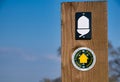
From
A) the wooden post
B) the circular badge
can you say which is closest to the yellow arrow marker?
the circular badge

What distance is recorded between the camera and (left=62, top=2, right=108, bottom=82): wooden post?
6441 mm

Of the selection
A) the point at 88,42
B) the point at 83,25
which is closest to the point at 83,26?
the point at 83,25

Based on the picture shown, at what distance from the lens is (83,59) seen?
6.46 meters

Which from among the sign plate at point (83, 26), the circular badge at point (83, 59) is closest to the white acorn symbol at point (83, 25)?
the sign plate at point (83, 26)

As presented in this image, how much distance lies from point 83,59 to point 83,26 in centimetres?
36

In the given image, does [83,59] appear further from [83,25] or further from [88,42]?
[83,25]

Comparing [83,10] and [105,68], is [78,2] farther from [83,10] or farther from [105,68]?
[105,68]

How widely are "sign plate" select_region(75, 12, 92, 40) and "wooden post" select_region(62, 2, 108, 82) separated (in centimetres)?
3

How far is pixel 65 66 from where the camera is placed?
6.48 m

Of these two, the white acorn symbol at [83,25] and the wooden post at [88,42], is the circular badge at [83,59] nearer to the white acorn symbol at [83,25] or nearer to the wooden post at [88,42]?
the wooden post at [88,42]

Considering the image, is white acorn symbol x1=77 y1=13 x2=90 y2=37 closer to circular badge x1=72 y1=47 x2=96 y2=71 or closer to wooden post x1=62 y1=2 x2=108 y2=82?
wooden post x1=62 y1=2 x2=108 y2=82

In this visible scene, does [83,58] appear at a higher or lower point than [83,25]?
lower

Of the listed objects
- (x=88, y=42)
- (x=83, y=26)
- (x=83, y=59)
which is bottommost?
(x=83, y=59)

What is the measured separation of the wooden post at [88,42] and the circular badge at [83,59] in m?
0.03
